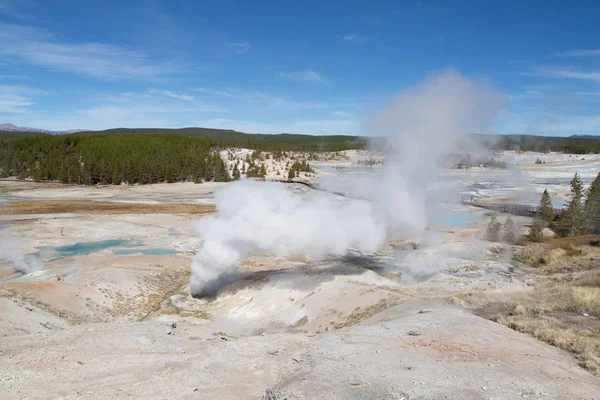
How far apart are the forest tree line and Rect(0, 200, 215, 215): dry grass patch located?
104 feet

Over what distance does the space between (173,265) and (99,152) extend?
296 feet

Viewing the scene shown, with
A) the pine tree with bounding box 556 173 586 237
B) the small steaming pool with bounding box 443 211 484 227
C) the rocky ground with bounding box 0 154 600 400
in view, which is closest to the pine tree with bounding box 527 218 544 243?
the pine tree with bounding box 556 173 586 237

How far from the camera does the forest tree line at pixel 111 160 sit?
95312 millimetres

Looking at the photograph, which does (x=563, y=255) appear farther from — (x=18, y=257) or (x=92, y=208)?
(x=92, y=208)

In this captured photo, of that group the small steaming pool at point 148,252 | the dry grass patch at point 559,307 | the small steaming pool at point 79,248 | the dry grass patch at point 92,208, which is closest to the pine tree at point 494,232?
the dry grass patch at point 559,307

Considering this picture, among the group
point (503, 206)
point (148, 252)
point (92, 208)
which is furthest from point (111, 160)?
point (503, 206)

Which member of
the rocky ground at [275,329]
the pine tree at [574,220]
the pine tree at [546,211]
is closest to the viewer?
the rocky ground at [275,329]

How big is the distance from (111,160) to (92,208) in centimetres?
4619

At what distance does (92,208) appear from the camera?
188ft

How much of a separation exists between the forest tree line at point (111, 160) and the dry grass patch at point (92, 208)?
31723 mm

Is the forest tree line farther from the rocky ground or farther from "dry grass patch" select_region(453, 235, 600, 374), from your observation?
"dry grass patch" select_region(453, 235, 600, 374)

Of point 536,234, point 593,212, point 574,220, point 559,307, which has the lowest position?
point 536,234

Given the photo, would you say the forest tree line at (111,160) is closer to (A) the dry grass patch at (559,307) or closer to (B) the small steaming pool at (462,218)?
(B) the small steaming pool at (462,218)

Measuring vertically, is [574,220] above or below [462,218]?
above
